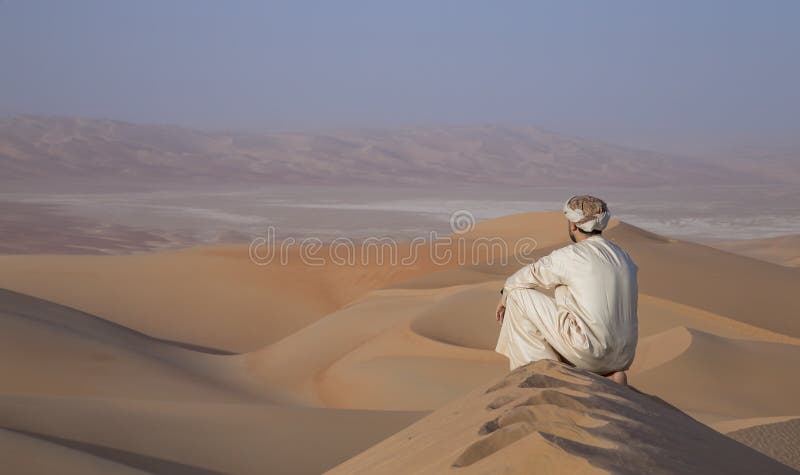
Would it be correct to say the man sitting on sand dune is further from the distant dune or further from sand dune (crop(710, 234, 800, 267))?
the distant dune

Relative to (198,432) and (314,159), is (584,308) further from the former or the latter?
(314,159)

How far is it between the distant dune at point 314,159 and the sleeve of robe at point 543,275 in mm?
51906

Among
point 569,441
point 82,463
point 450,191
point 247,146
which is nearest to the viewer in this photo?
point 569,441

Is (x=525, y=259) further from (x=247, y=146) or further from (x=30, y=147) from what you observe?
(x=247, y=146)

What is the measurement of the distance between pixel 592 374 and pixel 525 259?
11294 millimetres

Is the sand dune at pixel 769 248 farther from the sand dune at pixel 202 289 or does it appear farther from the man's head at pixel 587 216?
the man's head at pixel 587 216

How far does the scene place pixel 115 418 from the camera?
5516 millimetres

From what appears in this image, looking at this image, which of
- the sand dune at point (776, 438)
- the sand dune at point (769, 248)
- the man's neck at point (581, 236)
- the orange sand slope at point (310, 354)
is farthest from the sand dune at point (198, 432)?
the sand dune at point (769, 248)

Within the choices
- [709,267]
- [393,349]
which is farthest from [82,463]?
[709,267]

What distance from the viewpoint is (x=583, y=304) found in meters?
4.29

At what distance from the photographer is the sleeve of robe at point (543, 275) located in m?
4.36

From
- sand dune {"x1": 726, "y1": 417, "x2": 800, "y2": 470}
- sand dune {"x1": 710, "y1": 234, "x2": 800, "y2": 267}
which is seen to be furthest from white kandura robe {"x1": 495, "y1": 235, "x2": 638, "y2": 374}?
sand dune {"x1": 710, "y1": 234, "x2": 800, "y2": 267}

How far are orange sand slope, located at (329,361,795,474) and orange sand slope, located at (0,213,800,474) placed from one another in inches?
1.1

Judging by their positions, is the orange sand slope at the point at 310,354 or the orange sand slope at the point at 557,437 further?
the orange sand slope at the point at 310,354
